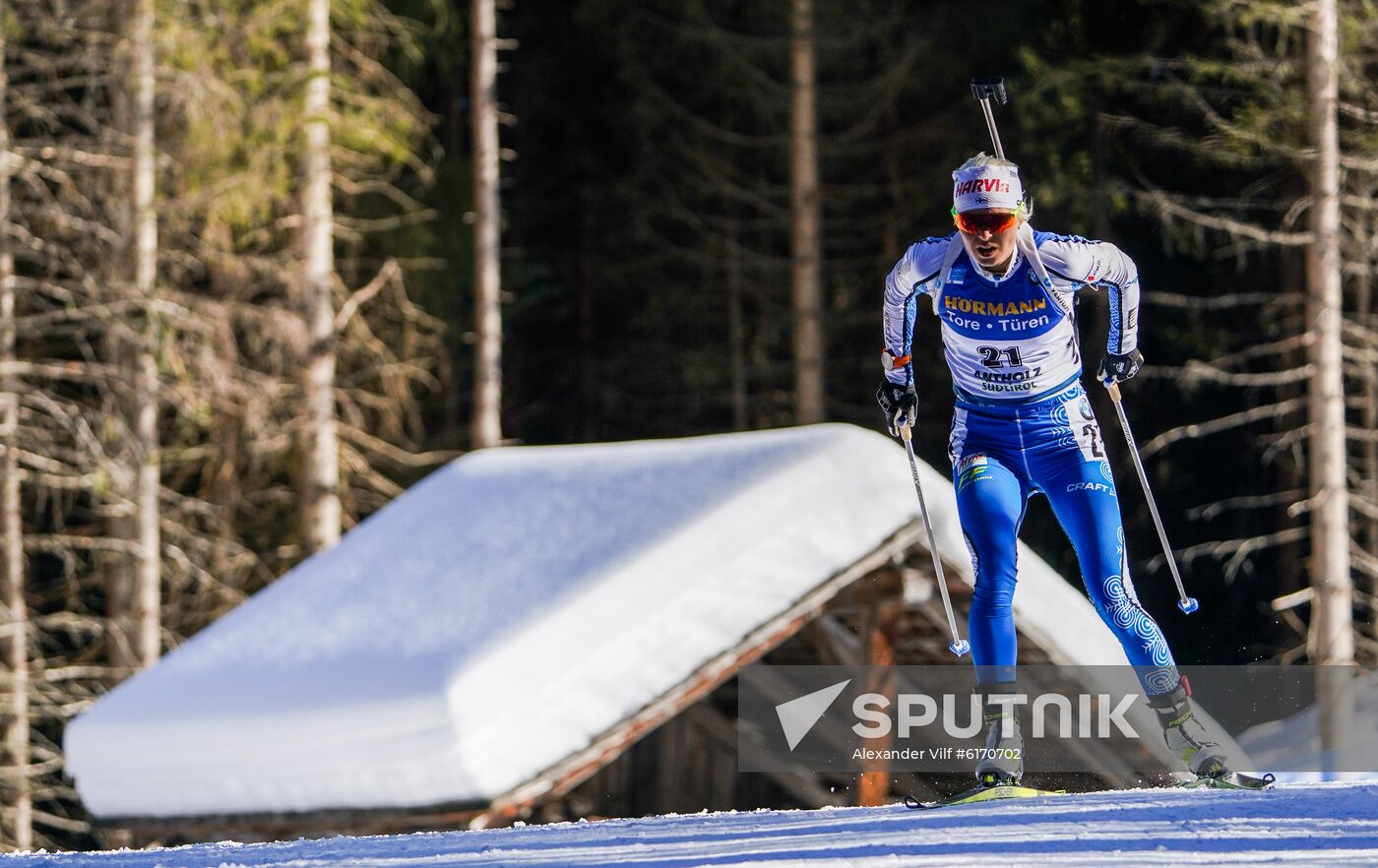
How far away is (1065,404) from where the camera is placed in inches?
272

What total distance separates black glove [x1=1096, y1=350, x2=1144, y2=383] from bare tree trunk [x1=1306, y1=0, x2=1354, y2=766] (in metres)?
7.86

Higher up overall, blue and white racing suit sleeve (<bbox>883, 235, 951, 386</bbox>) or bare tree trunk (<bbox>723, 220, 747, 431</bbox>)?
bare tree trunk (<bbox>723, 220, 747, 431</bbox>)

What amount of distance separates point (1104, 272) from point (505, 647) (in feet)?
14.3

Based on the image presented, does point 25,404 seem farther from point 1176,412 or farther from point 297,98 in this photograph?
point 1176,412

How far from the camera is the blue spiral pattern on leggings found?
6816 millimetres

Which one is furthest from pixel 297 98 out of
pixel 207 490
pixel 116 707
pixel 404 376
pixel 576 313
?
pixel 576 313

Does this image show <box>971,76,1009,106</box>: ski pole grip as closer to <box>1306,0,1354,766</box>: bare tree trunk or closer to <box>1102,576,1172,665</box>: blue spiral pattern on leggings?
<box>1102,576,1172,665</box>: blue spiral pattern on leggings

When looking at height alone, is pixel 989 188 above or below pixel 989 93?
below

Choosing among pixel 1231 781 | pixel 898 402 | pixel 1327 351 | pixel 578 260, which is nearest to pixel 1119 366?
pixel 898 402

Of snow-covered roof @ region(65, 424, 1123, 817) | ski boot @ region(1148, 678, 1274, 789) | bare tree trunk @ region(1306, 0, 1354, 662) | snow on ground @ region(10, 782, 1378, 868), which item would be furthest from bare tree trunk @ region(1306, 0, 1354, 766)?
ski boot @ region(1148, 678, 1274, 789)

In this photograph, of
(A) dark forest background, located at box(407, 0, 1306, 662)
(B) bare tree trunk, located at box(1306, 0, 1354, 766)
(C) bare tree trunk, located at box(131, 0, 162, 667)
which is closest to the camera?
(B) bare tree trunk, located at box(1306, 0, 1354, 766)

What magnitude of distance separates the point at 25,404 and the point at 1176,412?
49.0 ft

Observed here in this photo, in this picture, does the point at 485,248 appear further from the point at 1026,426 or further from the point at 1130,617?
the point at 1130,617

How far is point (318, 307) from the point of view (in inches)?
755
